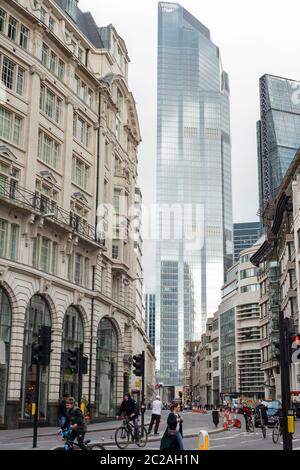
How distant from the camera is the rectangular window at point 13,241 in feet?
110

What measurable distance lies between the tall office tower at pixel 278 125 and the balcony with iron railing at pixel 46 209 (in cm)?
11247

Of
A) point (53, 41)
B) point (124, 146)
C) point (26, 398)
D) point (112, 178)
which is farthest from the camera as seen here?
point (124, 146)

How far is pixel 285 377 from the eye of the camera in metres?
15.2

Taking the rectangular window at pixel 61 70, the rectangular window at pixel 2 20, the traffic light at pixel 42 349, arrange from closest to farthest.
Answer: the traffic light at pixel 42 349
the rectangular window at pixel 2 20
the rectangular window at pixel 61 70

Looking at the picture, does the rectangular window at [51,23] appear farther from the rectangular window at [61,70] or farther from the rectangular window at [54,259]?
the rectangular window at [54,259]

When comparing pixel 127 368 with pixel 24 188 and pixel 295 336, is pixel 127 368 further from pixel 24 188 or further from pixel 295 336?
pixel 295 336

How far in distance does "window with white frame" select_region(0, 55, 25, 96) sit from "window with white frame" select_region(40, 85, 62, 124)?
223 cm

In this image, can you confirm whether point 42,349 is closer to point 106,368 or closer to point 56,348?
point 56,348

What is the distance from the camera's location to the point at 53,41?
40219 millimetres

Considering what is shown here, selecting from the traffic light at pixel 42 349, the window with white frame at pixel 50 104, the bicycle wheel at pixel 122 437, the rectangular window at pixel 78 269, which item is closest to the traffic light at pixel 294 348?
the bicycle wheel at pixel 122 437

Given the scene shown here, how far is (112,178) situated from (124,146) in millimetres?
6014

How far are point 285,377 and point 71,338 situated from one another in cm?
2610

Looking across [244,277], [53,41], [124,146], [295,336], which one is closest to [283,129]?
[244,277]

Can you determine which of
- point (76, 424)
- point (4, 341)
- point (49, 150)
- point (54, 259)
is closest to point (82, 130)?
point (49, 150)
